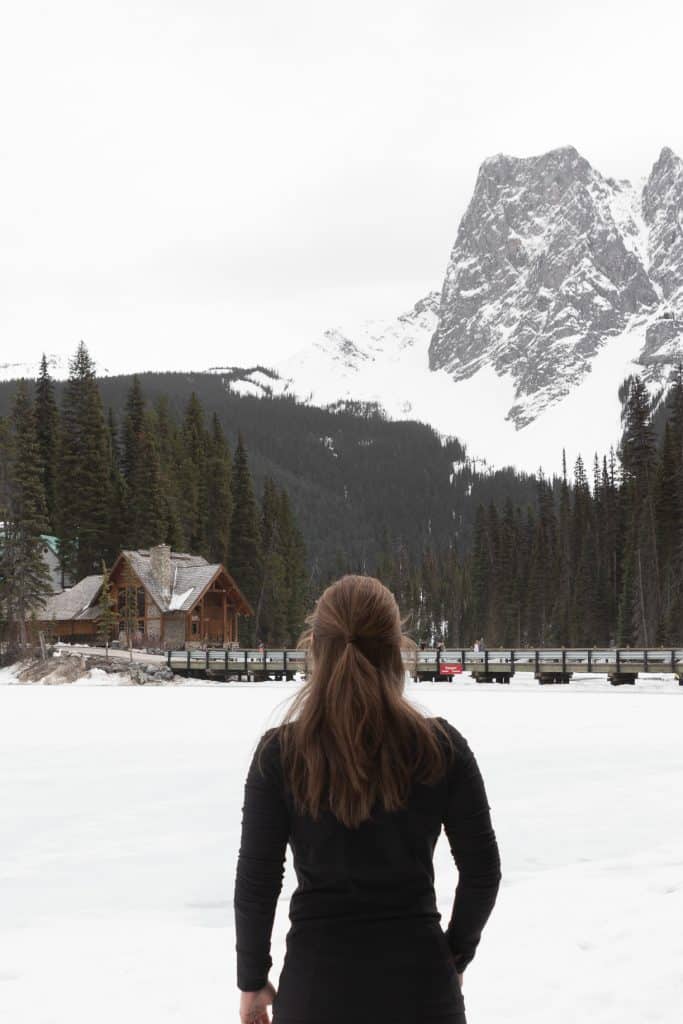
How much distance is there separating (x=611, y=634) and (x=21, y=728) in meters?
65.8

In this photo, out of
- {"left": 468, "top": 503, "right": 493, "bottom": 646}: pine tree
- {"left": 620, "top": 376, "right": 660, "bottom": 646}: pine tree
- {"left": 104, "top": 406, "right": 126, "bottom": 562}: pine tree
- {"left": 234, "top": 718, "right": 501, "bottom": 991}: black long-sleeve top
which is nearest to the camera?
{"left": 234, "top": 718, "right": 501, "bottom": 991}: black long-sleeve top

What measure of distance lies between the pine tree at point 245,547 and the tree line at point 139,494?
77 mm

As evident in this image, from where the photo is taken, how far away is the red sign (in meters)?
47.9

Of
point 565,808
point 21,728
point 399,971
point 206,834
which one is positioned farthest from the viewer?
point 21,728

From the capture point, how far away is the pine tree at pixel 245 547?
81062 millimetres

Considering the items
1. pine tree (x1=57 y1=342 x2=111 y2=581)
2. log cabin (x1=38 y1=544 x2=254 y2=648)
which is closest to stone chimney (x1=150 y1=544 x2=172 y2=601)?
log cabin (x1=38 y1=544 x2=254 y2=648)

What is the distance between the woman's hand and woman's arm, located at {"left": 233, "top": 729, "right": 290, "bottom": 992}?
20 mm

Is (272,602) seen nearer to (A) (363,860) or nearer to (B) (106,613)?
(B) (106,613)

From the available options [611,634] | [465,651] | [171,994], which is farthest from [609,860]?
[611,634]

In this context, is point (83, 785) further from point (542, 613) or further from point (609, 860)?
point (542, 613)

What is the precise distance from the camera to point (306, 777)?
3072 millimetres

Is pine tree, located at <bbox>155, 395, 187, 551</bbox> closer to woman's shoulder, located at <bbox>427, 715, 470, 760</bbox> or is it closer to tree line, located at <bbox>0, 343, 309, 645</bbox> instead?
tree line, located at <bbox>0, 343, 309, 645</bbox>

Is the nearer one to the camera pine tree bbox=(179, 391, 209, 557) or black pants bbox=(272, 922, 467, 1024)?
black pants bbox=(272, 922, 467, 1024)

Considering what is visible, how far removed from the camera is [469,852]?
3211 mm
